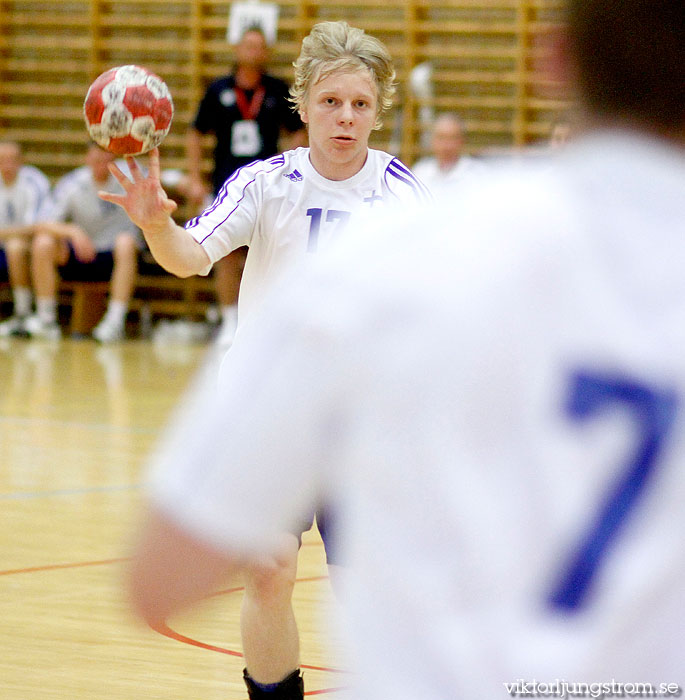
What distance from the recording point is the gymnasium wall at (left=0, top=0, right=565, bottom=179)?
11.2 meters

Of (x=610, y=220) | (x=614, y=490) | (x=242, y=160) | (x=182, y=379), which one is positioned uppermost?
(x=610, y=220)

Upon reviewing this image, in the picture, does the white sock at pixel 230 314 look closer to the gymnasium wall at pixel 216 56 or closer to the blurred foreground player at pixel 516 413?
the gymnasium wall at pixel 216 56

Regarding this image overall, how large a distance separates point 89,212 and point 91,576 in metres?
7.26

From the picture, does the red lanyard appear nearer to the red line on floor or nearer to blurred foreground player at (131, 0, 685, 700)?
the red line on floor

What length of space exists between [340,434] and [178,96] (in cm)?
1156

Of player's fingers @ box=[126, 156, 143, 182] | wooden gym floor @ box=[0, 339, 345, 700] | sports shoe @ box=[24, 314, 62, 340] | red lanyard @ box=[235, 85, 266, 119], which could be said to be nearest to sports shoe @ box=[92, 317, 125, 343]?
sports shoe @ box=[24, 314, 62, 340]

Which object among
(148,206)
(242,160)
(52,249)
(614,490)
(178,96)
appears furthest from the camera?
(178,96)

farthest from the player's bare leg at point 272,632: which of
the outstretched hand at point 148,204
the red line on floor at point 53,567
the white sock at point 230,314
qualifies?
the white sock at point 230,314

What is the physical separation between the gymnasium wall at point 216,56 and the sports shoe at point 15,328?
1.68 meters

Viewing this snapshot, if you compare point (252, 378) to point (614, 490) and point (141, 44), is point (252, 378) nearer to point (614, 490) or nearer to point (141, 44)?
point (614, 490)

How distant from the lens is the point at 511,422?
872 mm

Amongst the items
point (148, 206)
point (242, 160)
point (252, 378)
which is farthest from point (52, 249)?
point (252, 378)

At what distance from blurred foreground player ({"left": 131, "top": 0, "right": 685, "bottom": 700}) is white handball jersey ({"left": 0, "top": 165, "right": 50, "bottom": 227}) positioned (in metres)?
10.6

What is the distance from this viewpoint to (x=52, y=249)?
436 inches
